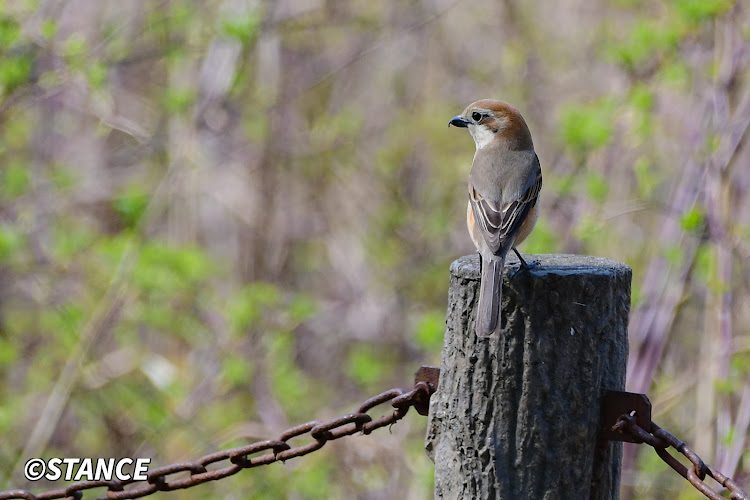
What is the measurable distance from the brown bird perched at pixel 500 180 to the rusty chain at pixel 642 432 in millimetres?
587

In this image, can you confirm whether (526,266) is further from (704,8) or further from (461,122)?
(704,8)

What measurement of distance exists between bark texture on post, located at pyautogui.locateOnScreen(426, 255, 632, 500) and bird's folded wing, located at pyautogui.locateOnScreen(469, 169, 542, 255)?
688mm

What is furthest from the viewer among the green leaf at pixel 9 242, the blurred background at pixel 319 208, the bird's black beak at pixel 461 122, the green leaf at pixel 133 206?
the green leaf at pixel 133 206

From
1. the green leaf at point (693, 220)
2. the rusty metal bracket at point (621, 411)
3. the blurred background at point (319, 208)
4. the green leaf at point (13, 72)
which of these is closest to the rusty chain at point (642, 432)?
the rusty metal bracket at point (621, 411)

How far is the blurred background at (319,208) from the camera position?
4.95 meters

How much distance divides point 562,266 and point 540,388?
29cm

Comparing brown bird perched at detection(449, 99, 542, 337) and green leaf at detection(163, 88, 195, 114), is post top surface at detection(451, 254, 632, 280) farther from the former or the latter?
green leaf at detection(163, 88, 195, 114)

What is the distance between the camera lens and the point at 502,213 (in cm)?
306

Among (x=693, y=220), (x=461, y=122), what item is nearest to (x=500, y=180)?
(x=461, y=122)

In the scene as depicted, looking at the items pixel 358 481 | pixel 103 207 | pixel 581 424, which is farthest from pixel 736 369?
pixel 103 207

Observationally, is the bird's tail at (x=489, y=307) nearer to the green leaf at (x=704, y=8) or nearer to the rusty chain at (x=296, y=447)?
the rusty chain at (x=296, y=447)

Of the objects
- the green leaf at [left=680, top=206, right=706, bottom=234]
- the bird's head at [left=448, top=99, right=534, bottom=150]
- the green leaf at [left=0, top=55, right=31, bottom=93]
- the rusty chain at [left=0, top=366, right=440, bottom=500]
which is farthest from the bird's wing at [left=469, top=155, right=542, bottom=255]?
the green leaf at [left=0, top=55, right=31, bottom=93]

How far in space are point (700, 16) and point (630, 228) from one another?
8.75ft

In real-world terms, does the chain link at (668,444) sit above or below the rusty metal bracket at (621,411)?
below
